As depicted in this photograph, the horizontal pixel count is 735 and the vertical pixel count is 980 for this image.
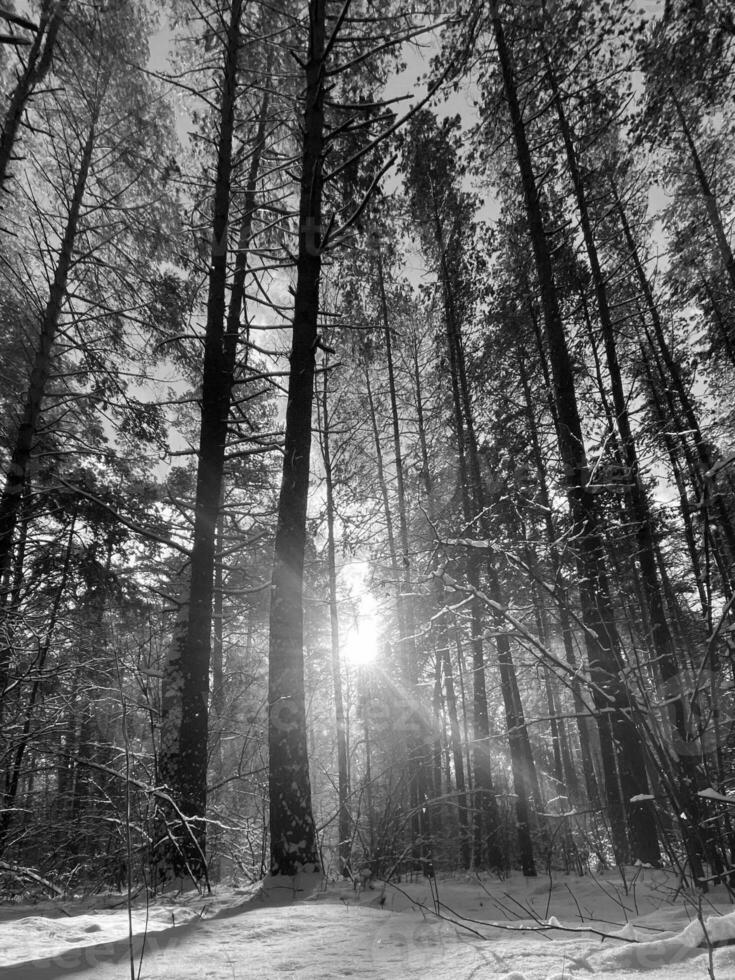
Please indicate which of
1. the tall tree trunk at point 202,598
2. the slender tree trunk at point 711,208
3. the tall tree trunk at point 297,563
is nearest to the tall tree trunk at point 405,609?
the tall tree trunk at point 202,598

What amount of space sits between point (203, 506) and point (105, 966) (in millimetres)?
5195

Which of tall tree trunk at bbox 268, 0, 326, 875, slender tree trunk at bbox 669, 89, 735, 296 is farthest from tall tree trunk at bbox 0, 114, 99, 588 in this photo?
slender tree trunk at bbox 669, 89, 735, 296

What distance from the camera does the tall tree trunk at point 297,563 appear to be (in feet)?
12.7

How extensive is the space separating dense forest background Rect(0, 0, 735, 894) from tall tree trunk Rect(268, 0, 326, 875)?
29mm

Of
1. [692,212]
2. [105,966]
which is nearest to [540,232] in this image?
[692,212]

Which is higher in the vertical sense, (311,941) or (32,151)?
(32,151)

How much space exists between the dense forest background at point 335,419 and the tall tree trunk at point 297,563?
0.10 feet

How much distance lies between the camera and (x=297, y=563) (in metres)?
4.58

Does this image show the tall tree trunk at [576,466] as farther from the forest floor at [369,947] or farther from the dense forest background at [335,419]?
the forest floor at [369,947]

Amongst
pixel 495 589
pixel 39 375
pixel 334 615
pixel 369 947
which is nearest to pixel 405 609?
pixel 334 615

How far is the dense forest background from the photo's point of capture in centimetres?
388

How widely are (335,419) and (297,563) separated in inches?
361

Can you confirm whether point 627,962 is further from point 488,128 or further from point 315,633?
point 315,633

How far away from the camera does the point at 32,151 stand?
28.4ft
